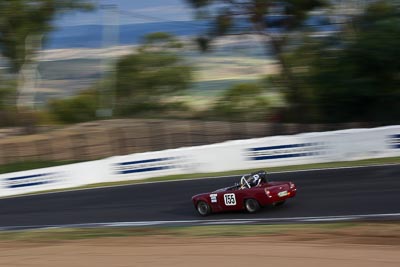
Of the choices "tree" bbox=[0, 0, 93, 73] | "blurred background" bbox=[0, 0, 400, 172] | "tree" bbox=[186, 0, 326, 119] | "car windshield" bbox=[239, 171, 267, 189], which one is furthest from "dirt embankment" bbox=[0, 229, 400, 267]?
"tree" bbox=[0, 0, 93, 73]

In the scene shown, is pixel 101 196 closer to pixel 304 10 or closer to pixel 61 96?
pixel 304 10

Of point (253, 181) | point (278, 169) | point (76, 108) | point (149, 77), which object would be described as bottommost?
point (76, 108)

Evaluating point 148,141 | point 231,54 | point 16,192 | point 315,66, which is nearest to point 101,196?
point 16,192

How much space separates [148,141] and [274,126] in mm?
5720

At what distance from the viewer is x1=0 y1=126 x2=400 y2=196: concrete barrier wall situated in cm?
2030

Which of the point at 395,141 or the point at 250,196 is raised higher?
the point at 395,141

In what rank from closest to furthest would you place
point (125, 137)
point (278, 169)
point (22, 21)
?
point (278, 169)
point (125, 137)
point (22, 21)

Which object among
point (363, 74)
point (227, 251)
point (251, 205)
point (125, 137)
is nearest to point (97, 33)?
point (125, 137)

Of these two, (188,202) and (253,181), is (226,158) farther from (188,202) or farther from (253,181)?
(253,181)

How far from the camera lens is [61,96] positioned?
46.9 meters

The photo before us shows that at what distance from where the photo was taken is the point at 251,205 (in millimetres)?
14422

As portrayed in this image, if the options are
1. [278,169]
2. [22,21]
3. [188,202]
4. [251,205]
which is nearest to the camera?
[251,205]

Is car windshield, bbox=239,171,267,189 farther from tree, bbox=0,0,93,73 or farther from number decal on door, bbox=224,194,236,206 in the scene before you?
tree, bbox=0,0,93,73

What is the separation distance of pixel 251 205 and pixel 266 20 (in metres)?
22.1
